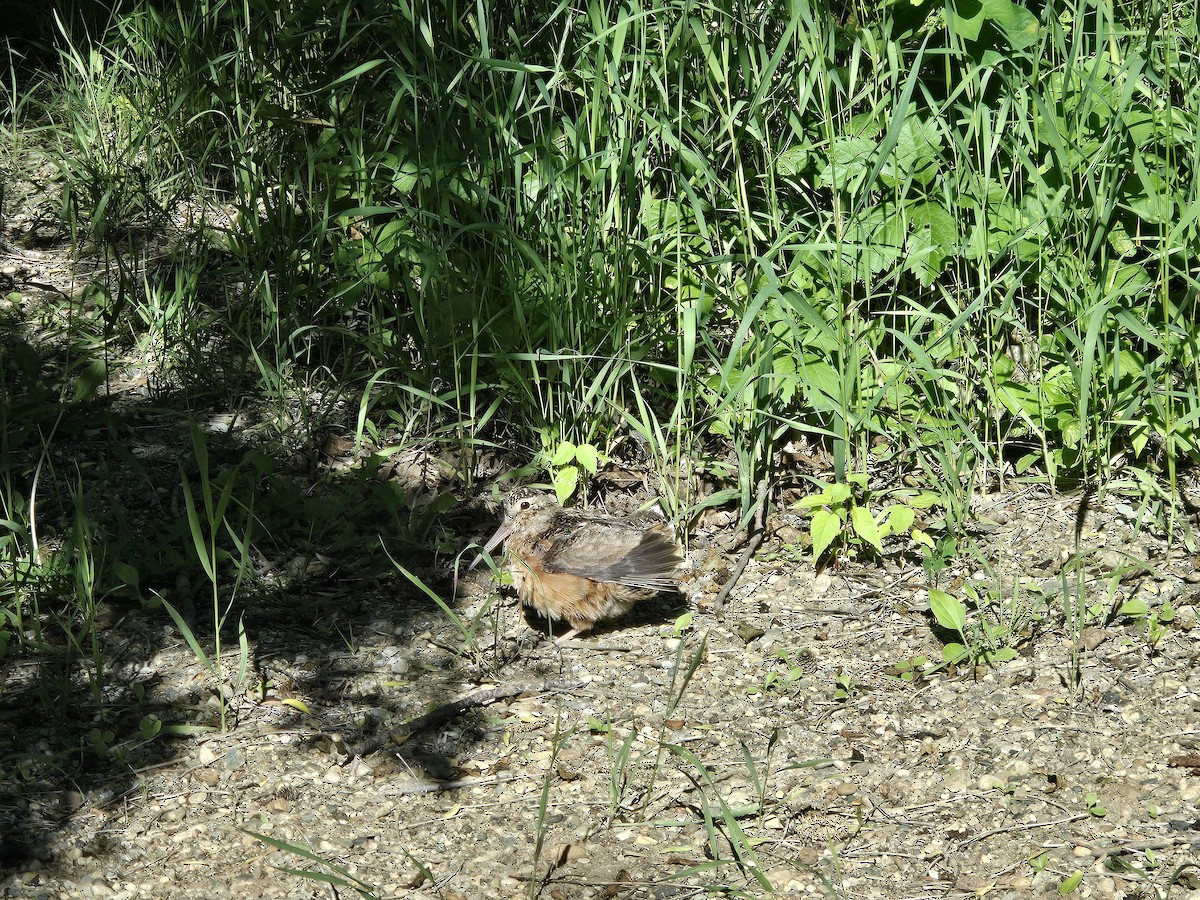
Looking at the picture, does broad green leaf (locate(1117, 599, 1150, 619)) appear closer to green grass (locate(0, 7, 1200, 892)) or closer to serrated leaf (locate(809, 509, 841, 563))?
green grass (locate(0, 7, 1200, 892))

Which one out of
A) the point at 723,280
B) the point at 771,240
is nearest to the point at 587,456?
the point at 723,280

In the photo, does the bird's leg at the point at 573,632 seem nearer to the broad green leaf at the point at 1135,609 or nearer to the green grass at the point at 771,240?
the green grass at the point at 771,240

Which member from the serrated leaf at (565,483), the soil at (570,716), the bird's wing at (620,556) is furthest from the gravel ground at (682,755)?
the serrated leaf at (565,483)

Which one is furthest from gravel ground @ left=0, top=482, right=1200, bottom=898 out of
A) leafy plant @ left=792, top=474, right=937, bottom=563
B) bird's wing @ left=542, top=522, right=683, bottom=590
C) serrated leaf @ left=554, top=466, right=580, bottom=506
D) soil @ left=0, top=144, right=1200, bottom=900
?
serrated leaf @ left=554, top=466, right=580, bottom=506

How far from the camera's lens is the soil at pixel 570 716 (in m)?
2.57

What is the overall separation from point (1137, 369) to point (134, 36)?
3939 millimetres

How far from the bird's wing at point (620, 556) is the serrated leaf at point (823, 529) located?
401 mm

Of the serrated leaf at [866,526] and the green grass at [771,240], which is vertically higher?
the green grass at [771,240]

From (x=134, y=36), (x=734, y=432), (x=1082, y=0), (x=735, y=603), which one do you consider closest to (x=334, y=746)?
(x=735, y=603)

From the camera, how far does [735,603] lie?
351cm

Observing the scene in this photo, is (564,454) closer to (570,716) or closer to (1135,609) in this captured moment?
(570,716)

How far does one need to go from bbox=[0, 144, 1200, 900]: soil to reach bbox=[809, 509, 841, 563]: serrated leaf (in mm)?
155

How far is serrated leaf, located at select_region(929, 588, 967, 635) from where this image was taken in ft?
10.2

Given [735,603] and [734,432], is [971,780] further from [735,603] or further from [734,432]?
[734,432]
